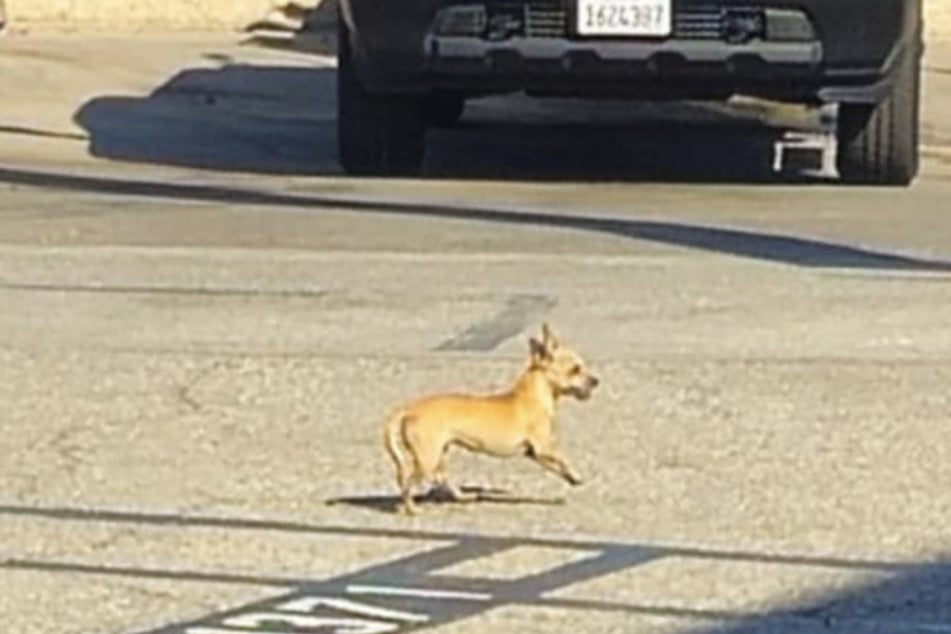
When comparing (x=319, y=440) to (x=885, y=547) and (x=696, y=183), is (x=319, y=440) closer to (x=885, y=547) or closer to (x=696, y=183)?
(x=885, y=547)

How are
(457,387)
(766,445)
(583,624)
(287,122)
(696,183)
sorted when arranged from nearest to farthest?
1. (583,624)
2. (766,445)
3. (457,387)
4. (696,183)
5. (287,122)

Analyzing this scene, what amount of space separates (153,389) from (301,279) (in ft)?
6.79

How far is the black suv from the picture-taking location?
13398 millimetres

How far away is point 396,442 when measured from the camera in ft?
24.6

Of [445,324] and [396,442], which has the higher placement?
[396,442]

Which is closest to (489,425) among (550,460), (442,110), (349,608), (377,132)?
(550,460)

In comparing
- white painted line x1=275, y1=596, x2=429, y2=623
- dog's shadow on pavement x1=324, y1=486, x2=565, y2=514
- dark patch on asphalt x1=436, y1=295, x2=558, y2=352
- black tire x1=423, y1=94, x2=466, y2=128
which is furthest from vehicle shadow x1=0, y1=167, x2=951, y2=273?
white painted line x1=275, y1=596, x2=429, y2=623

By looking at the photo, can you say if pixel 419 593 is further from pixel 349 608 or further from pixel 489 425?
pixel 489 425

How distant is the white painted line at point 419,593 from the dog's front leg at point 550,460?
2.67ft

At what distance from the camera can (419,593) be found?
268 inches

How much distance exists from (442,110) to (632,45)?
233 cm

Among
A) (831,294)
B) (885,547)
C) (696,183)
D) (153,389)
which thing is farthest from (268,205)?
(885,547)

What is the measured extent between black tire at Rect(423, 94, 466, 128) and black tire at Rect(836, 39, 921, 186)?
1.55 meters

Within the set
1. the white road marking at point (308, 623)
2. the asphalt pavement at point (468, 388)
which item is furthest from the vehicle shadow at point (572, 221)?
the white road marking at point (308, 623)
